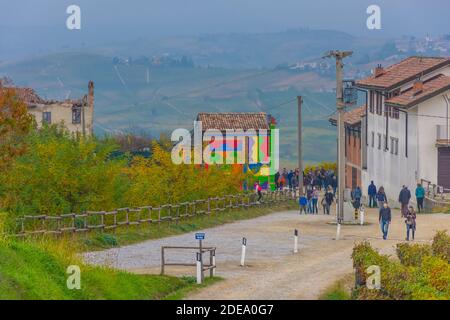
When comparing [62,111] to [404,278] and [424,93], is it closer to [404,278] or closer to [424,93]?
[424,93]

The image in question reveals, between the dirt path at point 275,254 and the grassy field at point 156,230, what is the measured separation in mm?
658

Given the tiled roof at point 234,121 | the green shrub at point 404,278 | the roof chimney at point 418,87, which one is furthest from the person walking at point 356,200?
the tiled roof at point 234,121

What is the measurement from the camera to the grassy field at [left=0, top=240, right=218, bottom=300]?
2623 centimetres

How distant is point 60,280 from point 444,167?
1744 inches

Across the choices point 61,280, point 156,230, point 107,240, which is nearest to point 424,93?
point 156,230

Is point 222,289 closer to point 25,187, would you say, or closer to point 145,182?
point 25,187

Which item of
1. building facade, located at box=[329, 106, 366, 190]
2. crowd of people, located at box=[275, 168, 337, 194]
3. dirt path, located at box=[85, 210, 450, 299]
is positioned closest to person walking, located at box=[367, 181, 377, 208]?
crowd of people, located at box=[275, 168, 337, 194]

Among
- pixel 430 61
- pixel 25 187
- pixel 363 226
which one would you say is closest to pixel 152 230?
pixel 25 187

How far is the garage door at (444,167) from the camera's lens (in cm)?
6969

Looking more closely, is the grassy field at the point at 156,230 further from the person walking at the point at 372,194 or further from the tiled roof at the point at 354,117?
the tiled roof at the point at 354,117

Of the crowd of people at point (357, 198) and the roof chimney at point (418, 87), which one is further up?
the roof chimney at point (418, 87)

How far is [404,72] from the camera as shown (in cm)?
7931

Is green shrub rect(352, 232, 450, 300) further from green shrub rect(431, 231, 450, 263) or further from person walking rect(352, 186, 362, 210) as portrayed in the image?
person walking rect(352, 186, 362, 210)
